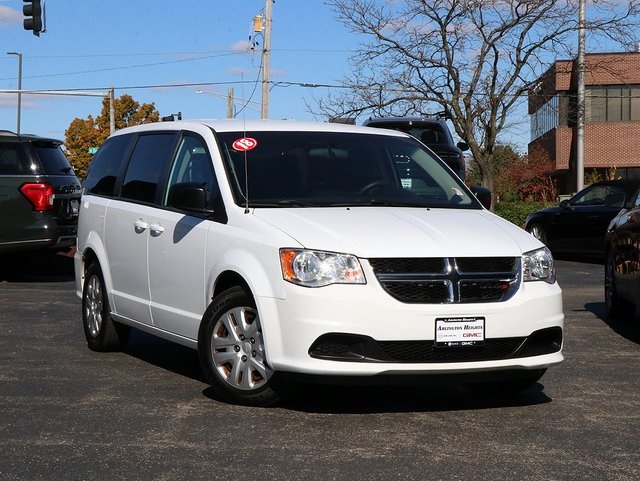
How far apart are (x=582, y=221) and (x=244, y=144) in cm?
1405

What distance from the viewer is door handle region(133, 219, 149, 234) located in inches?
325

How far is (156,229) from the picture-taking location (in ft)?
26.3

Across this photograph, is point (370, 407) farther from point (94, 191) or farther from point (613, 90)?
point (613, 90)

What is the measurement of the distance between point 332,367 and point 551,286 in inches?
58.4

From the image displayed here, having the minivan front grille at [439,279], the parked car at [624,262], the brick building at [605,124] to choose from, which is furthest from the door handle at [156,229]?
the brick building at [605,124]

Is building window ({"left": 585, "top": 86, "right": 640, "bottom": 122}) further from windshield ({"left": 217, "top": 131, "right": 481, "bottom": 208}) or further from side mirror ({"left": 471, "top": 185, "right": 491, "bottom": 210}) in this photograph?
windshield ({"left": 217, "top": 131, "right": 481, "bottom": 208})

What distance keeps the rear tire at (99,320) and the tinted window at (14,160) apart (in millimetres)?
5834

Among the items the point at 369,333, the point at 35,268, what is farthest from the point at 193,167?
the point at 35,268

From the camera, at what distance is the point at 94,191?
381 inches

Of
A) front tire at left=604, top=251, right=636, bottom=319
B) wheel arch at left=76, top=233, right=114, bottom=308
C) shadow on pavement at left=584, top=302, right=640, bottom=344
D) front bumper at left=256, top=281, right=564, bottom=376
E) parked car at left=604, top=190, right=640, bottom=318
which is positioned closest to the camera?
front bumper at left=256, top=281, right=564, bottom=376

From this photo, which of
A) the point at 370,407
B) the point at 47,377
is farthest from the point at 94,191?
the point at 370,407

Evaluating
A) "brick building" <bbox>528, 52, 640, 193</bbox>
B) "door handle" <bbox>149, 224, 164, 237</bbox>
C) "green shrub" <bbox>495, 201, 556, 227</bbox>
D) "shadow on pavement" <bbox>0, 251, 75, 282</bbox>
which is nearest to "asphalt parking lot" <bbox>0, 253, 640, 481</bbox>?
"door handle" <bbox>149, 224, 164, 237</bbox>

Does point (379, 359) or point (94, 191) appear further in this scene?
point (94, 191)

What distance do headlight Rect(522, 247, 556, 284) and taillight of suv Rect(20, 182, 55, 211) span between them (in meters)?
9.37
